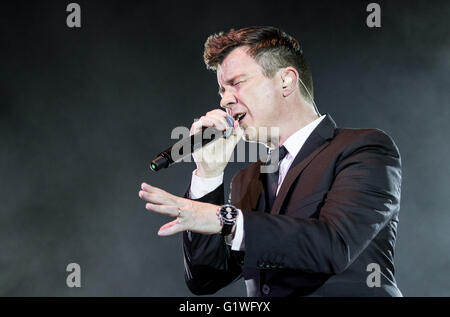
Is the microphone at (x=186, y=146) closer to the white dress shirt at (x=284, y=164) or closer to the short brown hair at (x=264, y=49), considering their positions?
the white dress shirt at (x=284, y=164)

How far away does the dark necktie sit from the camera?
5.31 ft

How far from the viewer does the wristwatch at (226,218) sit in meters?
1.11

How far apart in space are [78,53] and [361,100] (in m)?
2.03

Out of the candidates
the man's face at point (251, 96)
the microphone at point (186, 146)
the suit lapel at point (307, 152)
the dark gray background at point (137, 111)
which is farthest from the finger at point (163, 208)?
the dark gray background at point (137, 111)

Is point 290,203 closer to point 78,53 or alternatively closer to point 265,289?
point 265,289

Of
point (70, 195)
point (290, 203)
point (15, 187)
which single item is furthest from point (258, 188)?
point (15, 187)

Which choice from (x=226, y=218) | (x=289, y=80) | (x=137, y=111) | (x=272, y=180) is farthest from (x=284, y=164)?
(x=137, y=111)

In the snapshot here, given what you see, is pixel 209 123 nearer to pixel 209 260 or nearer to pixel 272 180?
pixel 272 180

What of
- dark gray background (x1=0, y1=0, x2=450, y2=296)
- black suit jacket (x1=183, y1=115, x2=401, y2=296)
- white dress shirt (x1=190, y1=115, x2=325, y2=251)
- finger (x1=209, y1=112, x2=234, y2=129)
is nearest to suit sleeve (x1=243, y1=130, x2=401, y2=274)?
black suit jacket (x1=183, y1=115, x2=401, y2=296)

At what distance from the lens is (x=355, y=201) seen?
1239 millimetres

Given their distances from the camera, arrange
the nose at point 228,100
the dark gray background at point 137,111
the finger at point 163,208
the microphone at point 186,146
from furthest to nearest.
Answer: the dark gray background at point 137,111 → the nose at point 228,100 → the microphone at point 186,146 → the finger at point 163,208

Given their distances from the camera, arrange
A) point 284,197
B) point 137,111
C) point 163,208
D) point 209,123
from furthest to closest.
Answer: point 137,111
point 209,123
point 284,197
point 163,208

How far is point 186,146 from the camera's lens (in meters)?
1.49

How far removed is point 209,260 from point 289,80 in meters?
0.73
